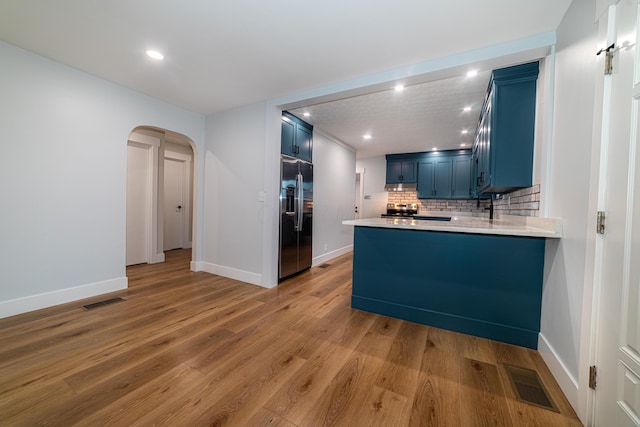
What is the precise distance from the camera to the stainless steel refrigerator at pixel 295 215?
11.8ft

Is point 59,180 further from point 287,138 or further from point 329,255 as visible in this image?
point 329,255

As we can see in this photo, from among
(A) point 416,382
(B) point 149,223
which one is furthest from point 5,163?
(A) point 416,382

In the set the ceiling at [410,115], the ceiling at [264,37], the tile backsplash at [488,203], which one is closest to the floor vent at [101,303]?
the ceiling at [264,37]

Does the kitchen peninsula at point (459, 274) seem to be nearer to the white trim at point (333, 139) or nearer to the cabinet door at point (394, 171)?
the white trim at point (333, 139)

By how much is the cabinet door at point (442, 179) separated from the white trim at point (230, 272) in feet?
16.0

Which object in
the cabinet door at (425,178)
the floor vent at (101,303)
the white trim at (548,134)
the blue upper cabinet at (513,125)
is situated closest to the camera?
the white trim at (548,134)

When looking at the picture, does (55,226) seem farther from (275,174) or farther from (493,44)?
(493,44)

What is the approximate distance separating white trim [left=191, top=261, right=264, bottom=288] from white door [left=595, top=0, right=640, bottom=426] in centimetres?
314

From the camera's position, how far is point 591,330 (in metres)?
1.29

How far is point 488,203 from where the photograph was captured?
5648mm

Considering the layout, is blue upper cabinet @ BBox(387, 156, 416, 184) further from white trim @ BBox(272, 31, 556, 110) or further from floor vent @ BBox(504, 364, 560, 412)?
floor vent @ BBox(504, 364, 560, 412)

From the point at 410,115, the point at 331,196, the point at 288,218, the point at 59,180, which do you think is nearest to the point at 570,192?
the point at 410,115

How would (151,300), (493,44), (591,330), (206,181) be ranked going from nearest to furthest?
(591,330)
(493,44)
(151,300)
(206,181)

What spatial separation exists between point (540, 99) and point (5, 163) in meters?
5.00
